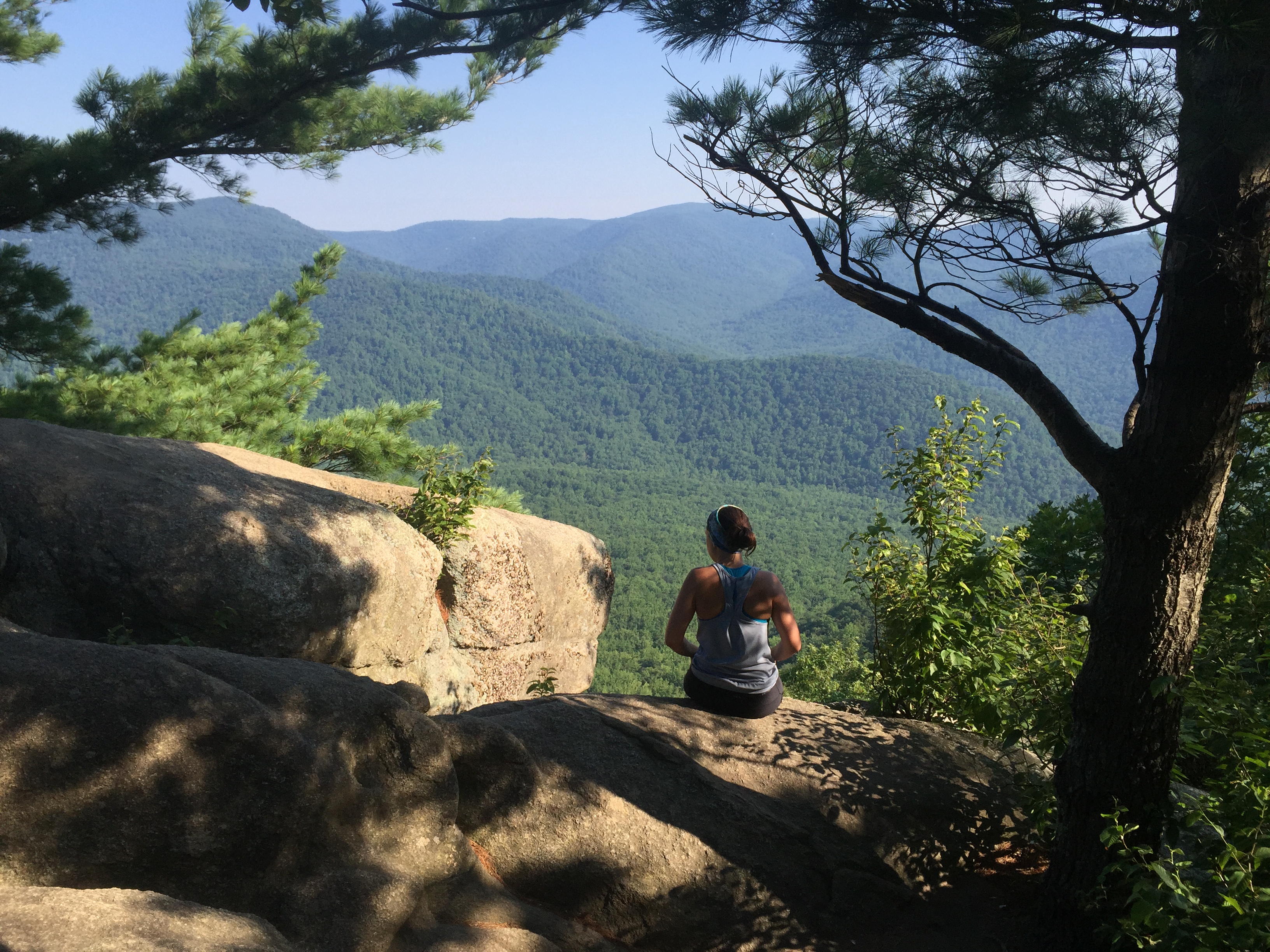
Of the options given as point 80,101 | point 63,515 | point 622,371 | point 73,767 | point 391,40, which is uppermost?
point 622,371

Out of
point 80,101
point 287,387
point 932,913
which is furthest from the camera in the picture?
point 287,387

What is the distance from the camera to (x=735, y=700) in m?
4.23

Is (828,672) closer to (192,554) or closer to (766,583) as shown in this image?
(766,583)

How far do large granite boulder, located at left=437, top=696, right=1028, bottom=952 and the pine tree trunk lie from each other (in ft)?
2.15

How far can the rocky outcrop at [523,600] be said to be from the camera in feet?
25.3

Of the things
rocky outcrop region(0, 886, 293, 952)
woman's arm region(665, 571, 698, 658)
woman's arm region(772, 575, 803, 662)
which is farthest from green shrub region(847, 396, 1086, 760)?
rocky outcrop region(0, 886, 293, 952)

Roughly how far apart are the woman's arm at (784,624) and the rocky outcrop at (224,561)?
277 centimetres

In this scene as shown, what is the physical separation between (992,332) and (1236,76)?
124 centimetres

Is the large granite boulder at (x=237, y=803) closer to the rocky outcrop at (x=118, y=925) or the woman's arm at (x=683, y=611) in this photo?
the rocky outcrop at (x=118, y=925)

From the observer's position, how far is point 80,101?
26.5 feet

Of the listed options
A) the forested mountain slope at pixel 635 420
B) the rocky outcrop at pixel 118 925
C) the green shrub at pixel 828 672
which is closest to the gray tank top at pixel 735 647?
the rocky outcrop at pixel 118 925

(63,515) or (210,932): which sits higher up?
(63,515)

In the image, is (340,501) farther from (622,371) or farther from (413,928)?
(622,371)

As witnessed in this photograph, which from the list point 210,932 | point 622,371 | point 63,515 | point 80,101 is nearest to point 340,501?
point 63,515
